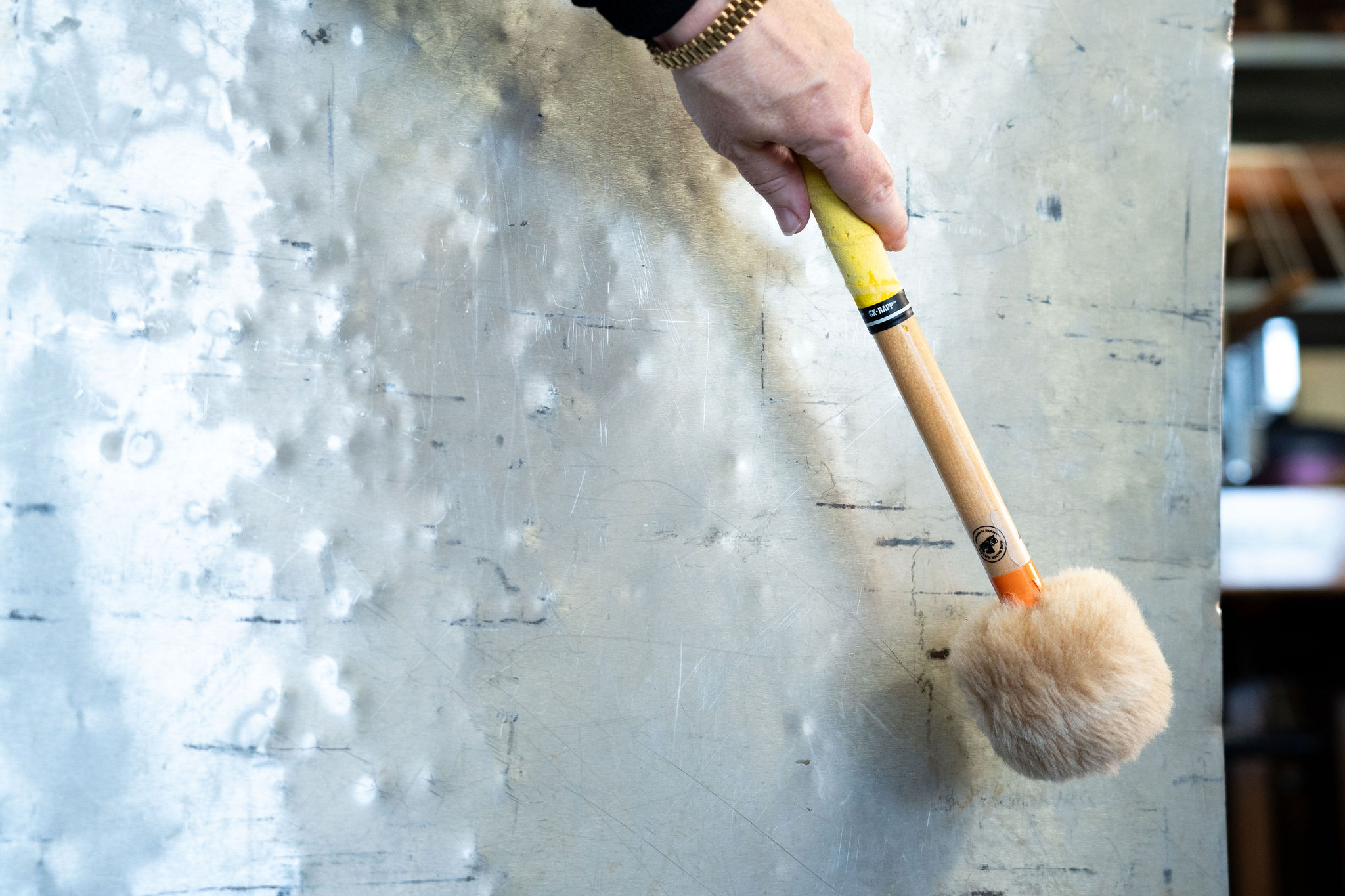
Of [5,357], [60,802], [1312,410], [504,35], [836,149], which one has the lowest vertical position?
[60,802]

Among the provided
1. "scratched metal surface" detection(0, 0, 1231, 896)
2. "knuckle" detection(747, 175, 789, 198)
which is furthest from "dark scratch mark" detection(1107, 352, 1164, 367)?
"knuckle" detection(747, 175, 789, 198)

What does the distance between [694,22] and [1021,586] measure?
383 millimetres

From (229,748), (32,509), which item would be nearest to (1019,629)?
(229,748)

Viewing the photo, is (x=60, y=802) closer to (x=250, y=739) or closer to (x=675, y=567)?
(x=250, y=739)

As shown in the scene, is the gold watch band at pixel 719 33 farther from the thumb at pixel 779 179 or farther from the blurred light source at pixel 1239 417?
the blurred light source at pixel 1239 417

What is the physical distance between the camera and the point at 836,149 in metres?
0.52

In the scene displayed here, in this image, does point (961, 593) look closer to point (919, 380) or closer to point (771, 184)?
point (919, 380)

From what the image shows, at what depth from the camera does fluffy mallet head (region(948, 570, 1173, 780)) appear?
503mm

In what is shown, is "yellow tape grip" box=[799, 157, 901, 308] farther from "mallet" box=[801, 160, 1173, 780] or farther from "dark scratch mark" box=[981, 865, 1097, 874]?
"dark scratch mark" box=[981, 865, 1097, 874]

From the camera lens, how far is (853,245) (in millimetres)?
542

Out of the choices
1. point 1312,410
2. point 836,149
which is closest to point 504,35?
point 836,149

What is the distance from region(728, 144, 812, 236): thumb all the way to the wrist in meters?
0.08

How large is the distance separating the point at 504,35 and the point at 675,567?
386 mm

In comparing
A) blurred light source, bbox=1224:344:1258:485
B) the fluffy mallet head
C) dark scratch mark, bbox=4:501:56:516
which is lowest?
the fluffy mallet head
